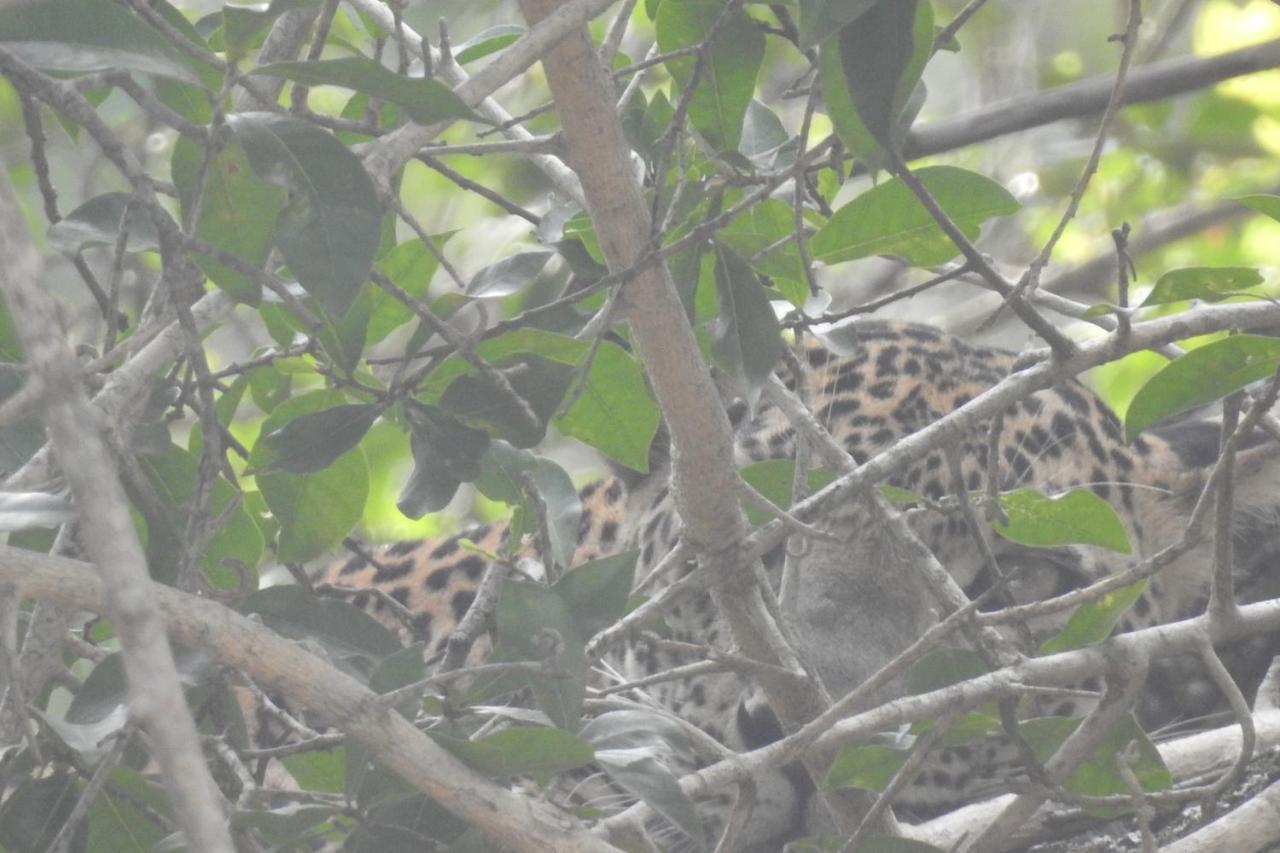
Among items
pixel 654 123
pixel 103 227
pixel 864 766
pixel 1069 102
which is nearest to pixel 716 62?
pixel 654 123

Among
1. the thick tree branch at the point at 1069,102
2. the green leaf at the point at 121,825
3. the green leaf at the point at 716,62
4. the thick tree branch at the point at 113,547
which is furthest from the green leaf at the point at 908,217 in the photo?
the thick tree branch at the point at 1069,102

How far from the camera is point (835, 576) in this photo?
3.20 m

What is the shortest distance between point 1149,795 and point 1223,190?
4.00 m

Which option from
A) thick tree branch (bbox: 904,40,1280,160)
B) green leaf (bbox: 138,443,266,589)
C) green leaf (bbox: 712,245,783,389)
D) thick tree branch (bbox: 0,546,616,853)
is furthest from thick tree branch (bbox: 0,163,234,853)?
thick tree branch (bbox: 904,40,1280,160)

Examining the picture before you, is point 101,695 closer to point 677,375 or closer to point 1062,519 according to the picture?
point 677,375

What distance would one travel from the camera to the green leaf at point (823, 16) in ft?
5.41

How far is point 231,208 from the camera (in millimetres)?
1817

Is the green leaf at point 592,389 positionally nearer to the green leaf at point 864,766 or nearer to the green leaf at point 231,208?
the green leaf at point 231,208

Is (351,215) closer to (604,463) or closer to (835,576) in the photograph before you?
(835,576)

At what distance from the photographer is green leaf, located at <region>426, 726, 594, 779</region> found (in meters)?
1.61

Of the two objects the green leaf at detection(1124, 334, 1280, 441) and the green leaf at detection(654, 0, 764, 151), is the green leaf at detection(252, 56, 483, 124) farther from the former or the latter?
the green leaf at detection(1124, 334, 1280, 441)

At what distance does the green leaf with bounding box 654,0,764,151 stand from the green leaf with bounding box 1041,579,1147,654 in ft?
2.25

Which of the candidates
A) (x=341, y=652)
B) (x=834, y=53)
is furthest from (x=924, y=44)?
(x=341, y=652)

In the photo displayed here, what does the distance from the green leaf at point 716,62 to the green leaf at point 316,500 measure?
574 millimetres
